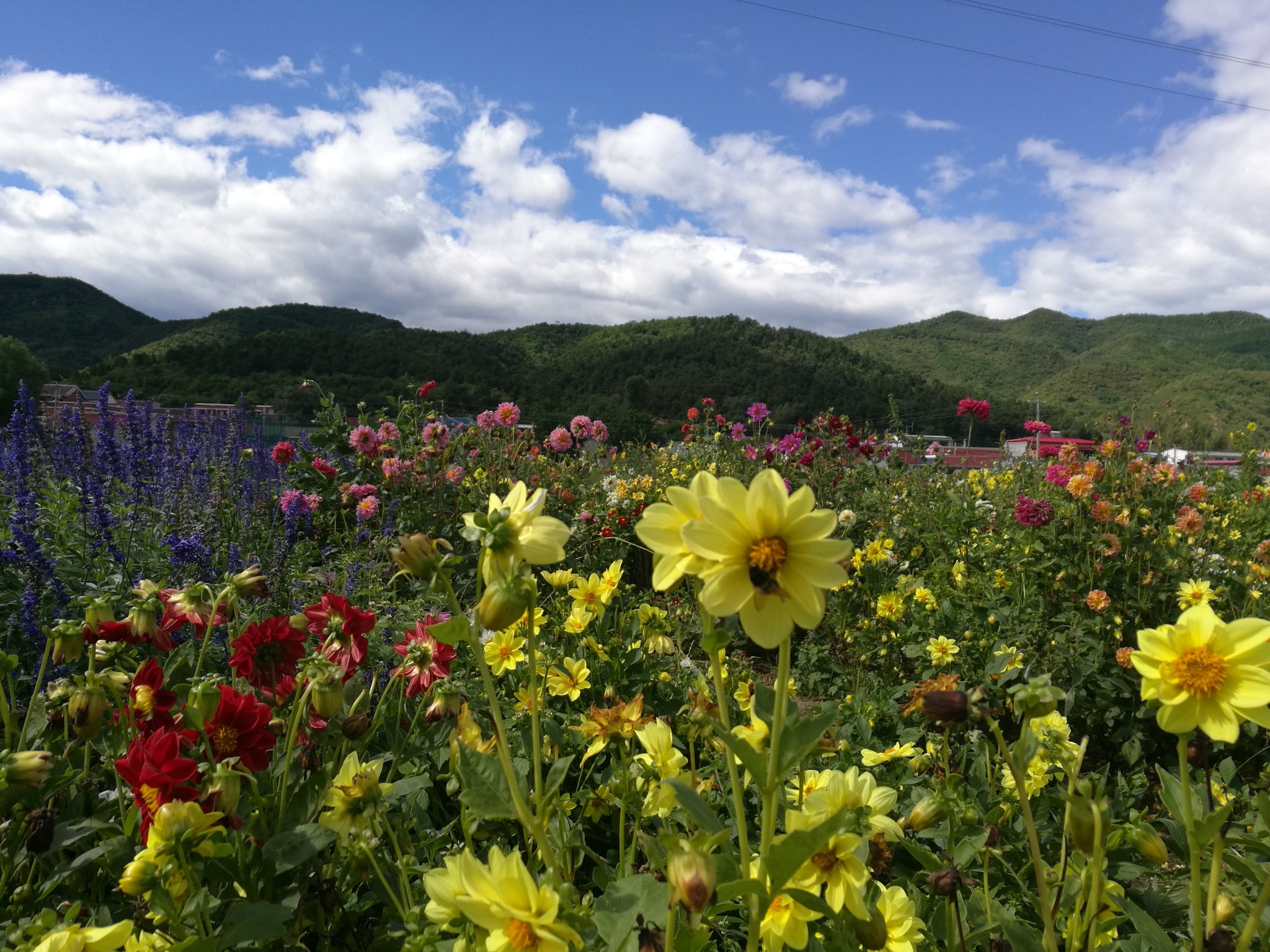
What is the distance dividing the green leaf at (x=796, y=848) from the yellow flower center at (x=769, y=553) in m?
0.22

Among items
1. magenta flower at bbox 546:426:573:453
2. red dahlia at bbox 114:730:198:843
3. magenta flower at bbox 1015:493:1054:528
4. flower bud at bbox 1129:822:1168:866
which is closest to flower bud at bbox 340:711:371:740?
red dahlia at bbox 114:730:198:843

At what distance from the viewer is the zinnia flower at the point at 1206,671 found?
0.81m

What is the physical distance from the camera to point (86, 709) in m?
1.10

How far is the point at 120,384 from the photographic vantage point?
21281mm

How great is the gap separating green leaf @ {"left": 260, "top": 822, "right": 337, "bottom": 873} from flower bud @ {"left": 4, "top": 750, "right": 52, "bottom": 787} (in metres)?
0.33

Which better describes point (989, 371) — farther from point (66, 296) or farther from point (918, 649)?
point (66, 296)

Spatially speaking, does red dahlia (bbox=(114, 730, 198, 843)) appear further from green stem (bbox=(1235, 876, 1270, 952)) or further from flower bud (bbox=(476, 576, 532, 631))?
green stem (bbox=(1235, 876, 1270, 952))

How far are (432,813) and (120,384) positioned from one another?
24.8m

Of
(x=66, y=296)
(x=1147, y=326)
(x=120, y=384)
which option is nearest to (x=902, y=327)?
(x=1147, y=326)

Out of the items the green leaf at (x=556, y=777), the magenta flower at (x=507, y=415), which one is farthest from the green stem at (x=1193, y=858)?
the magenta flower at (x=507, y=415)

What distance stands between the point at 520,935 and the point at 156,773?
65 centimetres

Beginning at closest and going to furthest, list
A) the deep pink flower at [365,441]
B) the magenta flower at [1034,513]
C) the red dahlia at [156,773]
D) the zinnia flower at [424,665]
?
the red dahlia at [156,773]
the zinnia flower at [424,665]
the magenta flower at [1034,513]
the deep pink flower at [365,441]

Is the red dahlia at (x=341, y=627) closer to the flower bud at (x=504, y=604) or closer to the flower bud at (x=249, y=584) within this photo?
the flower bud at (x=249, y=584)

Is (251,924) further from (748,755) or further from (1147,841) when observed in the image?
(1147,841)
